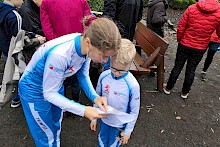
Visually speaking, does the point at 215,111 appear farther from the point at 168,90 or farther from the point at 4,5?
the point at 4,5

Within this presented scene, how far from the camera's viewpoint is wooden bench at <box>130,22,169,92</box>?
11.5ft

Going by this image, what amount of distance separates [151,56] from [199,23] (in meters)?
0.89

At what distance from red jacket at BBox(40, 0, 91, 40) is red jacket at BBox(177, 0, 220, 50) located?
1.61 m

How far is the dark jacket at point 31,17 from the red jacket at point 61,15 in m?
0.29

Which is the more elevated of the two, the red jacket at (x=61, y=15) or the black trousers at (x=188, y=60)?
the red jacket at (x=61, y=15)

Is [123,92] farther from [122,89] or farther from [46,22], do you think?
[46,22]

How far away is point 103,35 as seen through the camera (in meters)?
1.39

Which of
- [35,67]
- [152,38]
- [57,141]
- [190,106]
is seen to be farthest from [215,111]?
[35,67]

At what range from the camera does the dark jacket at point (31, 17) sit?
317 cm

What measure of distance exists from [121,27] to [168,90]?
4.92ft

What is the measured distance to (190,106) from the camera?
376 centimetres

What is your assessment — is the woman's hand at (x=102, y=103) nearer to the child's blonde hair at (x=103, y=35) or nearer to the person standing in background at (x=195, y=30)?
the child's blonde hair at (x=103, y=35)

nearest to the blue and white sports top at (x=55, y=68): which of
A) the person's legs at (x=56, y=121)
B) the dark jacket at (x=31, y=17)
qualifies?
the person's legs at (x=56, y=121)

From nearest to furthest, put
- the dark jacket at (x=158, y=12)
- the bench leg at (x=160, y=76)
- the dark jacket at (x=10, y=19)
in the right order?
1. the dark jacket at (x=10, y=19)
2. the bench leg at (x=160, y=76)
3. the dark jacket at (x=158, y=12)
